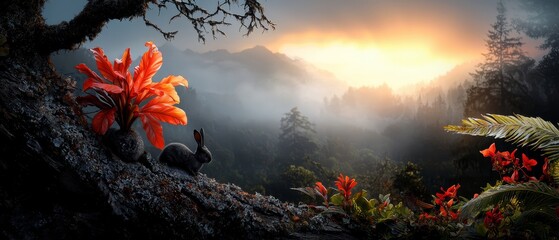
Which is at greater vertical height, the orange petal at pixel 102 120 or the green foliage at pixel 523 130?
the green foliage at pixel 523 130

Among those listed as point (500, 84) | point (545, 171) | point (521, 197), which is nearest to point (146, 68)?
point (521, 197)

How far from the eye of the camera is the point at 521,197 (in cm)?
357

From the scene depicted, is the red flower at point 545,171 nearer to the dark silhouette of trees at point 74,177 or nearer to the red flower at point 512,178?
the red flower at point 512,178

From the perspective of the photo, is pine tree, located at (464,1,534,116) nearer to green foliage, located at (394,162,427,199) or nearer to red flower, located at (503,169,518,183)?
green foliage, located at (394,162,427,199)

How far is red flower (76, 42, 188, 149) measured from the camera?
336 cm

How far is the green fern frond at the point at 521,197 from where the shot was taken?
3404mm

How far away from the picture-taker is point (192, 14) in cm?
449

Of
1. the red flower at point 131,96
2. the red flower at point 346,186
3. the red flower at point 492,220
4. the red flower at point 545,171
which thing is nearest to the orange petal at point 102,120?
the red flower at point 131,96

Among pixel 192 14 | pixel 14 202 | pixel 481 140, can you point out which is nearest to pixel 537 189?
pixel 192 14

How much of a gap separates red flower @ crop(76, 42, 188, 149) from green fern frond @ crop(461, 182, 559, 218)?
11.0 ft

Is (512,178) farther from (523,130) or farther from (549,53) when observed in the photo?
(549,53)

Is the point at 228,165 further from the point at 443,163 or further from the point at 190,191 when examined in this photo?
the point at 190,191

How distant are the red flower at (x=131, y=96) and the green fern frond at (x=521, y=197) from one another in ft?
11.0

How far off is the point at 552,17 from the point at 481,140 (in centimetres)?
1728
